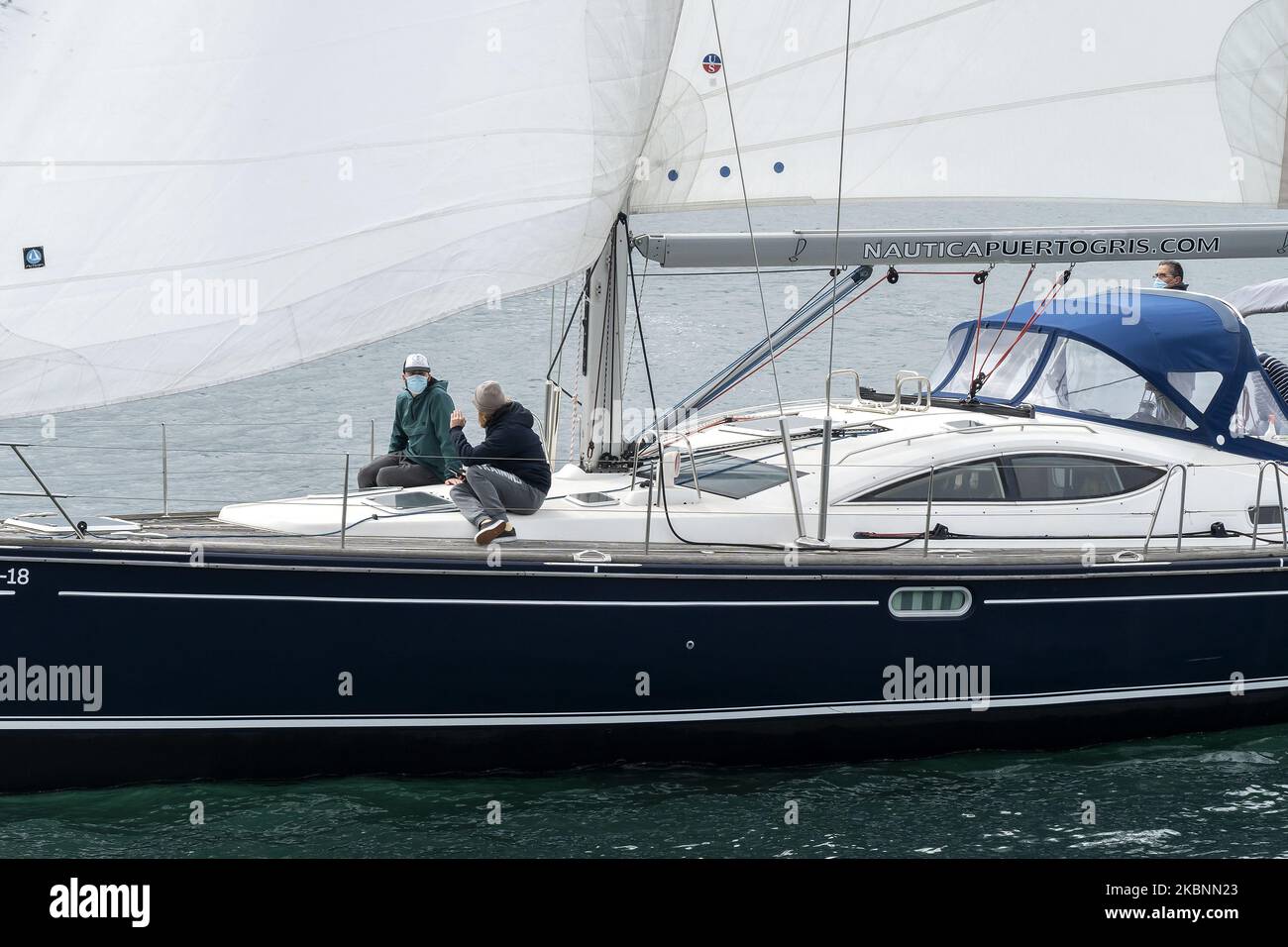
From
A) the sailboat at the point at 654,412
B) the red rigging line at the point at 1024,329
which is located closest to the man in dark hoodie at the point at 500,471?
the sailboat at the point at 654,412

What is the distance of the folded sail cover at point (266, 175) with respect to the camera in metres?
7.32

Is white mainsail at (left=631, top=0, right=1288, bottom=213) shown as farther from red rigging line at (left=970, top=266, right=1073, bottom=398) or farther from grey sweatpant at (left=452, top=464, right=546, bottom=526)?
grey sweatpant at (left=452, top=464, right=546, bottom=526)

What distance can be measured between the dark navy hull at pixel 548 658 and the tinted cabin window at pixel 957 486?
658 mm

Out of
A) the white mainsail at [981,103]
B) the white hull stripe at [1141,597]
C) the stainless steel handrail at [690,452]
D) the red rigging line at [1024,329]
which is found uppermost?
the white mainsail at [981,103]

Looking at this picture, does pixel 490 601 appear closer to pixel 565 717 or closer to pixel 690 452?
pixel 565 717

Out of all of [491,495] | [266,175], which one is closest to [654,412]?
[491,495]

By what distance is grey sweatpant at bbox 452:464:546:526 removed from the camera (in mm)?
8859

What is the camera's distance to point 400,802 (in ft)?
28.3

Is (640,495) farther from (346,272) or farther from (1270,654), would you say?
(1270,654)

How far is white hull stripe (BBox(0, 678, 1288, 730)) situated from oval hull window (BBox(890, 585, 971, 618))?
59 centimetres

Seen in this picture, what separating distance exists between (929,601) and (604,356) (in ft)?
8.48

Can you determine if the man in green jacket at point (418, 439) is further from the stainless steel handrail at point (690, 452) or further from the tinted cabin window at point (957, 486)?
the tinted cabin window at point (957, 486)

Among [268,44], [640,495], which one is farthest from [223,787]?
[268,44]
